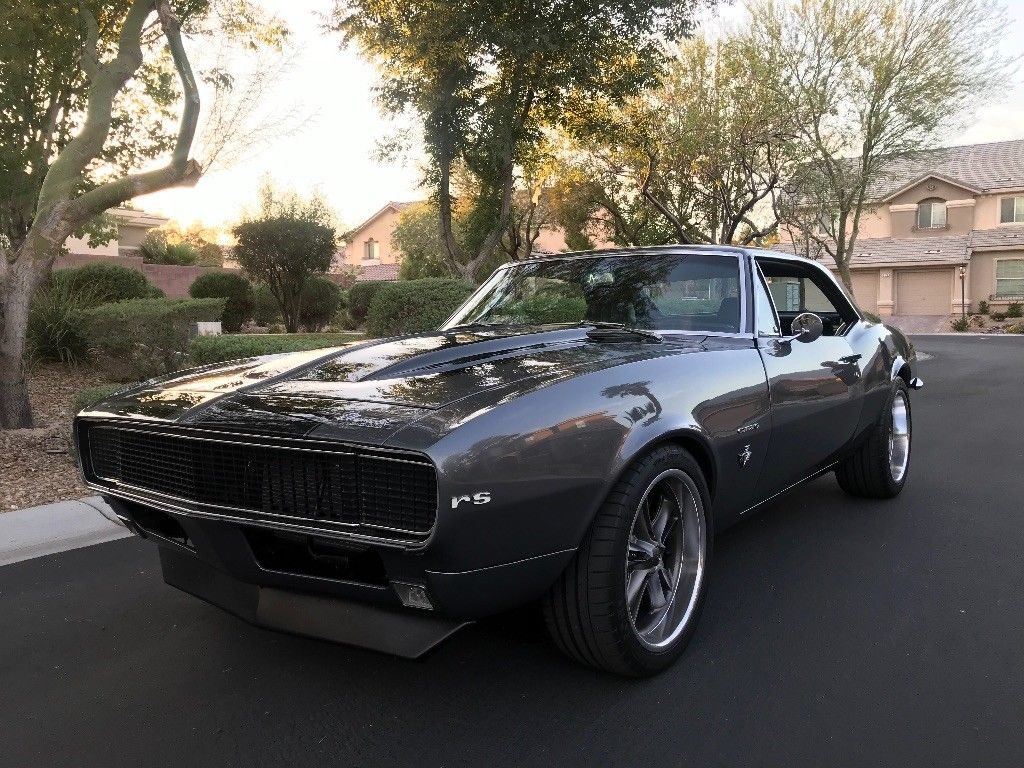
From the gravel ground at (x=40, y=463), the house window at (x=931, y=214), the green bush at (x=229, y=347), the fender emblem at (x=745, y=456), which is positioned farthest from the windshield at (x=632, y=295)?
the house window at (x=931, y=214)

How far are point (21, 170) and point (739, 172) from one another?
18.7 metres

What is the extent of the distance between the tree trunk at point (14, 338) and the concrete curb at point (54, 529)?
2.07 meters

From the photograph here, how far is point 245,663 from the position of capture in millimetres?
2984

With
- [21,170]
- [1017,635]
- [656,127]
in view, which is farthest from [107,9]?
[656,127]

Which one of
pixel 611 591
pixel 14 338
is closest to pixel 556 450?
pixel 611 591

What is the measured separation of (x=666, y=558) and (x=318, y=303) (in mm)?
18195

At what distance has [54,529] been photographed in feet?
15.5

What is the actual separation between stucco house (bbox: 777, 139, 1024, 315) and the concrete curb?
37.5 metres

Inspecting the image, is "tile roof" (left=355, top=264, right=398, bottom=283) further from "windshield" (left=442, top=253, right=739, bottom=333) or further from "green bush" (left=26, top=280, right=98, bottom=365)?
"windshield" (left=442, top=253, right=739, bottom=333)

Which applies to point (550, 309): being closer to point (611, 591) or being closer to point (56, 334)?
point (611, 591)

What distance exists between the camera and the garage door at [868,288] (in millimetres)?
39344

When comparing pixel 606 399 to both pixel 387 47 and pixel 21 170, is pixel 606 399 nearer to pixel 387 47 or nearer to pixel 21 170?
pixel 21 170

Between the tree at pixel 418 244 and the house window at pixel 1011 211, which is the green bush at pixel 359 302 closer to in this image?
the tree at pixel 418 244

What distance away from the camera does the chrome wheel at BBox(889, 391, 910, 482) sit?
5.34m
